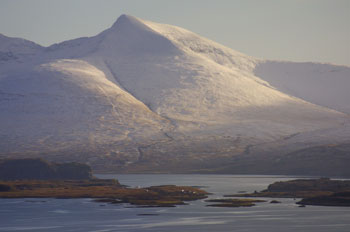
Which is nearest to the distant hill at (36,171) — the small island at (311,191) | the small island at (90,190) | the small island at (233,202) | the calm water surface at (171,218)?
the small island at (90,190)

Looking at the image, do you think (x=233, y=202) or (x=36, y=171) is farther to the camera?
(x=36, y=171)

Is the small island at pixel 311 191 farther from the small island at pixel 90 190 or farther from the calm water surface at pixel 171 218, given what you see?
the small island at pixel 90 190

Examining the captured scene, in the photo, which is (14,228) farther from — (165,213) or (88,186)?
(88,186)

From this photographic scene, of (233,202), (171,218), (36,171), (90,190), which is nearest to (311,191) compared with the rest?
(233,202)

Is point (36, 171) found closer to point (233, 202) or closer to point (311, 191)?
point (311, 191)

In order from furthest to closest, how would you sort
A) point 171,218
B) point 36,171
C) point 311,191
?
point 36,171, point 311,191, point 171,218
